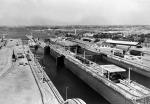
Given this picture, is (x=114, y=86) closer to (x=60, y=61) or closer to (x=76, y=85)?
(x=76, y=85)

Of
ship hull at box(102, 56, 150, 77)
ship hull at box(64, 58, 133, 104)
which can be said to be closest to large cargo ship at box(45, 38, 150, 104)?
ship hull at box(64, 58, 133, 104)

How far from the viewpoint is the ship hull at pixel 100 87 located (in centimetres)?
3638

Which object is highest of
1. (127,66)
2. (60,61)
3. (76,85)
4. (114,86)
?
(114,86)

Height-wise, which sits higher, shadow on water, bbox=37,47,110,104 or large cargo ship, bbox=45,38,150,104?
large cargo ship, bbox=45,38,150,104

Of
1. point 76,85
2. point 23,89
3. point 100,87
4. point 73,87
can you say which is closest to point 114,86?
point 100,87

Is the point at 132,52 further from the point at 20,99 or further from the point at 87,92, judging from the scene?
the point at 20,99

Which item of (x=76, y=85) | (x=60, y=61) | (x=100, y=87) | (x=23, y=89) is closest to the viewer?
(x=23, y=89)

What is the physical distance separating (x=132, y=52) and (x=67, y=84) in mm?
41301

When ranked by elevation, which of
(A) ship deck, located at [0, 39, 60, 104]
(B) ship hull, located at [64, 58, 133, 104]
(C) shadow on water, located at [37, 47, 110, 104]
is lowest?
(C) shadow on water, located at [37, 47, 110, 104]

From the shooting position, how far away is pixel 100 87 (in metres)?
44.2

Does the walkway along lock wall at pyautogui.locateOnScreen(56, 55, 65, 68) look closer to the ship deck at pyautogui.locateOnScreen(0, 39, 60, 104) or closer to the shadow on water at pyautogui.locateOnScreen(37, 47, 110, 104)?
the shadow on water at pyautogui.locateOnScreen(37, 47, 110, 104)

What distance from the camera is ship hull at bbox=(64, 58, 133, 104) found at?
3638 cm

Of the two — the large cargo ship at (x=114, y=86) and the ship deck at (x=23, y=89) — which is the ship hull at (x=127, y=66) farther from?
the ship deck at (x=23, y=89)

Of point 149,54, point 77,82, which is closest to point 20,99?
point 77,82
